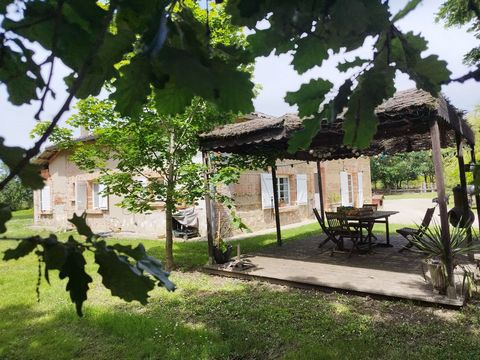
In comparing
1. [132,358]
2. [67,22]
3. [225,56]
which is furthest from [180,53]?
[132,358]

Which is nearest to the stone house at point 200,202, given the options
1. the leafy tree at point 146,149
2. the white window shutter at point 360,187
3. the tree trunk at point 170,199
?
the white window shutter at point 360,187

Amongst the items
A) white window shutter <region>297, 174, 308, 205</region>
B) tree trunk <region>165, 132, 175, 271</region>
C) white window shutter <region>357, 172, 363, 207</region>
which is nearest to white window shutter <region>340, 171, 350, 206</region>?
white window shutter <region>357, 172, 363, 207</region>

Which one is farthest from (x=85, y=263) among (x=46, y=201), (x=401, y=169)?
(x=401, y=169)

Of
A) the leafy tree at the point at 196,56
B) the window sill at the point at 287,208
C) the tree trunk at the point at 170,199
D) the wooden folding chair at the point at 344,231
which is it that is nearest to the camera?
the leafy tree at the point at 196,56

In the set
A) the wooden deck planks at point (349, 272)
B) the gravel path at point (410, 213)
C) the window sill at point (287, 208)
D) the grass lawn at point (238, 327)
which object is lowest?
the grass lawn at point (238, 327)

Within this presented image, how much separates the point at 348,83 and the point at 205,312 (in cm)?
443

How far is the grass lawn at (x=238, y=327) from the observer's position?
3467 millimetres

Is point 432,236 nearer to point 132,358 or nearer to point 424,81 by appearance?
point 132,358

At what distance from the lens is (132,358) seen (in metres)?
3.44

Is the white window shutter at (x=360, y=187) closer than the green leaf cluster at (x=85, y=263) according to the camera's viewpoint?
No

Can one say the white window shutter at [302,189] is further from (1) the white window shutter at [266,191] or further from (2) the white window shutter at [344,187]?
(2) the white window shutter at [344,187]

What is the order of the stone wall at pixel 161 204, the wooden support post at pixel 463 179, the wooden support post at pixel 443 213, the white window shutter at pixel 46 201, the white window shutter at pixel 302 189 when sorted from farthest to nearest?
the white window shutter at pixel 46 201 → the white window shutter at pixel 302 189 → the stone wall at pixel 161 204 → the wooden support post at pixel 463 179 → the wooden support post at pixel 443 213

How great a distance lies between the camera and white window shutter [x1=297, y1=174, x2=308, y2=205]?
15.2 meters

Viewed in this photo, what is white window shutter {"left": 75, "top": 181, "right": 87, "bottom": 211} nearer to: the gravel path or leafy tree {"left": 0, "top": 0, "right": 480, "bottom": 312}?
the gravel path
